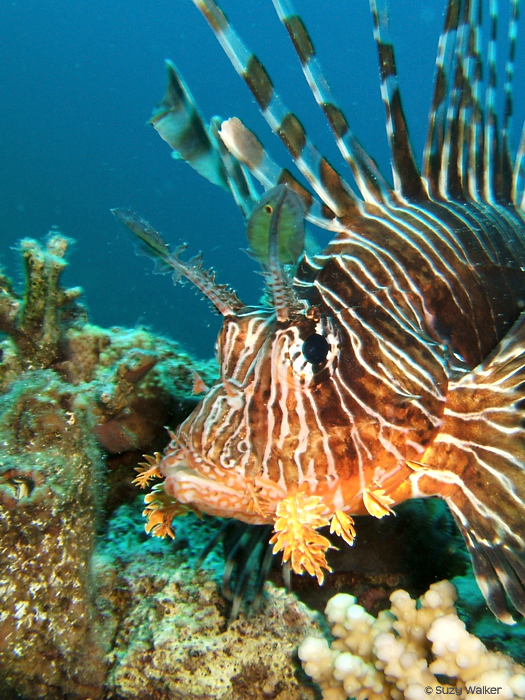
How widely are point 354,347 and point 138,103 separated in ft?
412

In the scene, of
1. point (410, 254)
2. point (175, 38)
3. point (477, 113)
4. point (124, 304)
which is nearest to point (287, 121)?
point (410, 254)

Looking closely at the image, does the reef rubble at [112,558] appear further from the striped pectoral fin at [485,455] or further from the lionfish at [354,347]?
the striped pectoral fin at [485,455]

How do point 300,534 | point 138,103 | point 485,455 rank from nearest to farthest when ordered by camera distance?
point 300,534
point 485,455
point 138,103

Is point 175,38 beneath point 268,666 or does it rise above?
above

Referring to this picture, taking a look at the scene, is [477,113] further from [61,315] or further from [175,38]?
[175,38]

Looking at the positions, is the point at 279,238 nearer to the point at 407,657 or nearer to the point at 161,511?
the point at 161,511

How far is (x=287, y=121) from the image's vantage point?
298cm

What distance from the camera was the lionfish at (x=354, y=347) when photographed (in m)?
2.12

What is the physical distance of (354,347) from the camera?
2391 millimetres

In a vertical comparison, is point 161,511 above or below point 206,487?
below

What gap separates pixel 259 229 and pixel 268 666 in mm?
2329

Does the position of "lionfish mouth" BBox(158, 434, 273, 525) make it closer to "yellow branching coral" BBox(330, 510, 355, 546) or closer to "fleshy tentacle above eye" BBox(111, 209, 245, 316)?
"yellow branching coral" BBox(330, 510, 355, 546)

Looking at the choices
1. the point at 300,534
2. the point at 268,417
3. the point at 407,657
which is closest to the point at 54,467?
the point at 268,417

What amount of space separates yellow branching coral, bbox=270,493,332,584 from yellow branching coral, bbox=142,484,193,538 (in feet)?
1.64
